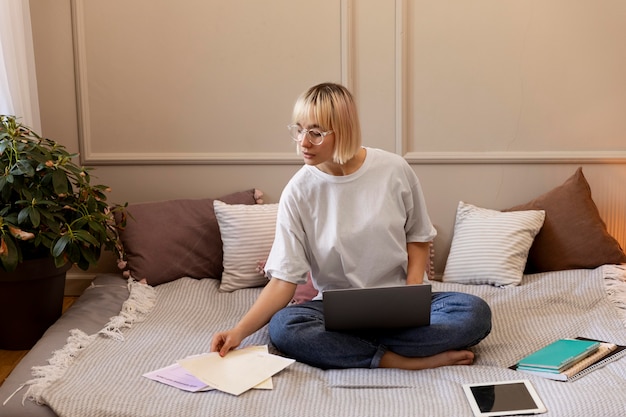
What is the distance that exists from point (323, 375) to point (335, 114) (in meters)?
0.68

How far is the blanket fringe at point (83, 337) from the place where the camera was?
188 cm

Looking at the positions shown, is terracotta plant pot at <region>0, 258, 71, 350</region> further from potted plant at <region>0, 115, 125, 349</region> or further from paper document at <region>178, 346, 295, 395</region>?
paper document at <region>178, 346, 295, 395</region>

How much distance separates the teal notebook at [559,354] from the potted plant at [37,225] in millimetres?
1321

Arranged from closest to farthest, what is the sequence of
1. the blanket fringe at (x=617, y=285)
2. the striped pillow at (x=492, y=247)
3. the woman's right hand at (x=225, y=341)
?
the woman's right hand at (x=225, y=341) < the blanket fringe at (x=617, y=285) < the striped pillow at (x=492, y=247)

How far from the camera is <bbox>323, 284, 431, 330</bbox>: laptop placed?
6.23ft

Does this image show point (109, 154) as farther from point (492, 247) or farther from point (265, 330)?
point (492, 247)

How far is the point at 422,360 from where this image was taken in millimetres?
2006

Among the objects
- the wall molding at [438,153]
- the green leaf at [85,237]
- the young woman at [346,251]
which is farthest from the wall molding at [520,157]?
the green leaf at [85,237]

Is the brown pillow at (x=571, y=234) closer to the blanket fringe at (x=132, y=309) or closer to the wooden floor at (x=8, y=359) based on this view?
the blanket fringe at (x=132, y=309)

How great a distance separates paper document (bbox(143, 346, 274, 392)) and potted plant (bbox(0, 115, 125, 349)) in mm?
557

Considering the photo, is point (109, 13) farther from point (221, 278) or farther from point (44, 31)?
point (221, 278)

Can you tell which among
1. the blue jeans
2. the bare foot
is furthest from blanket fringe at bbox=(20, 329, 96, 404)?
the bare foot

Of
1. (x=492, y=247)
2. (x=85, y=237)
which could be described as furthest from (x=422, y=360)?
(x=85, y=237)

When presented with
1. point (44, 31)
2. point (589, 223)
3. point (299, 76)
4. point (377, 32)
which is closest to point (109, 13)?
point (44, 31)
